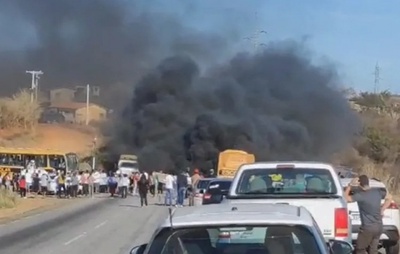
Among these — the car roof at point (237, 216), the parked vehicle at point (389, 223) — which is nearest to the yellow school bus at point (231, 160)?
the parked vehicle at point (389, 223)

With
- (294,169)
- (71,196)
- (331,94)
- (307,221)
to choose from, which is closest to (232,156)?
(71,196)

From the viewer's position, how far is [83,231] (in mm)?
26766

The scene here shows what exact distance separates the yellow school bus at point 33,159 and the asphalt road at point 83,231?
26.7 meters

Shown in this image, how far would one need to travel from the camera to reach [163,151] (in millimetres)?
76250

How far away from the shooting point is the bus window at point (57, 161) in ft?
222

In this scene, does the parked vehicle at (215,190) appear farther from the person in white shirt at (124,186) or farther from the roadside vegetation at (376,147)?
the roadside vegetation at (376,147)

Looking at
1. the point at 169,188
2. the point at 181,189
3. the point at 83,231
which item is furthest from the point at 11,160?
the point at 83,231

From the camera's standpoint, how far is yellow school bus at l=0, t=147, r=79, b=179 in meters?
66.2

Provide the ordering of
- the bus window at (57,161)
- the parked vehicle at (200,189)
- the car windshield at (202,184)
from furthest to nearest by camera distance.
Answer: the bus window at (57,161)
the car windshield at (202,184)
the parked vehicle at (200,189)

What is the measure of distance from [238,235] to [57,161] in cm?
6208

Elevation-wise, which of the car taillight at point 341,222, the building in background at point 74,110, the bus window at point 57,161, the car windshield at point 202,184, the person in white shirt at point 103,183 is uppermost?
the building in background at point 74,110

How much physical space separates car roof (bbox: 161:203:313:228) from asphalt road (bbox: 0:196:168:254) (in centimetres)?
A: 1244

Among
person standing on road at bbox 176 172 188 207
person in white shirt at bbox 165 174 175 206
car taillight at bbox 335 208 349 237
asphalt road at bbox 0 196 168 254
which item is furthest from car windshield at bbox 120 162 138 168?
car taillight at bbox 335 208 349 237

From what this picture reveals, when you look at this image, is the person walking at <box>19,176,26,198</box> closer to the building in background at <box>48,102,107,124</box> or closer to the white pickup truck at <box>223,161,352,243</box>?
the white pickup truck at <box>223,161,352,243</box>
